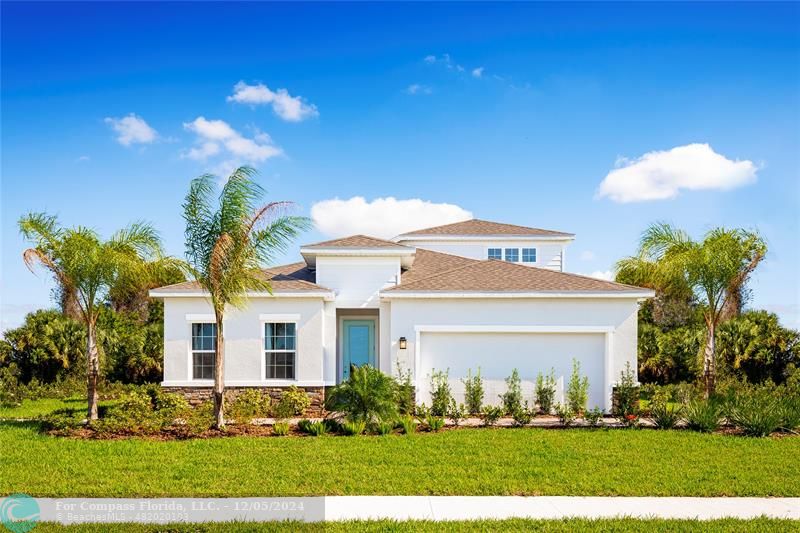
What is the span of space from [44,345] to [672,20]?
21106 millimetres

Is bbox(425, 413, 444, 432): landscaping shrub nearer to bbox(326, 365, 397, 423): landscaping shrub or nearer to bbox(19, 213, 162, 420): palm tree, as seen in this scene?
bbox(326, 365, 397, 423): landscaping shrub

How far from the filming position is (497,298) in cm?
1574

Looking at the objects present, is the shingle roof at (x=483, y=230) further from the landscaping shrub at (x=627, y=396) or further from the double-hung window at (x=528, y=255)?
the landscaping shrub at (x=627, y=396)

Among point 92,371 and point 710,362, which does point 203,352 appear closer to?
point 92,371

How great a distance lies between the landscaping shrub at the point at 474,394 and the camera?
1527 centimetres

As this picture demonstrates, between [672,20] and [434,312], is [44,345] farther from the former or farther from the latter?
[672,20]

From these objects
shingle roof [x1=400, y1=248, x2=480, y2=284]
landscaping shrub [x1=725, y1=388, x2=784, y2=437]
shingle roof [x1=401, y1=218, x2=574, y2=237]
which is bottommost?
landscaping shrub [x1=725, y1=388, x2=784, y2=437]

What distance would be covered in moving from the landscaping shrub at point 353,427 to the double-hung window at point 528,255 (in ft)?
46.1

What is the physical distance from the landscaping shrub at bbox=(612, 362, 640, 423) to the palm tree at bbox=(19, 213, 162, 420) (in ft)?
38.3

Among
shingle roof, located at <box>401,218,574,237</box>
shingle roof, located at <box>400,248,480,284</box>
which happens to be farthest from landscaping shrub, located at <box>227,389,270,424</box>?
shingle roof, located at <box>401,218,574,237</box>

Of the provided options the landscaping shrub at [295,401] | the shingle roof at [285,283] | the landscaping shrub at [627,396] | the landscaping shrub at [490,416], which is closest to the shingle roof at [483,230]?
the shingle roof at [285,283]

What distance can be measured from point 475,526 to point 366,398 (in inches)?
229

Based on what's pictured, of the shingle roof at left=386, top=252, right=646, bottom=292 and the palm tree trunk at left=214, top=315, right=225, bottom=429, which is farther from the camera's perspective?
the shingle roof at left=386, top=252, right=646, bottom=292

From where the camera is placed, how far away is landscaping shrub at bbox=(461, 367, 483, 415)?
15266 millimetres
